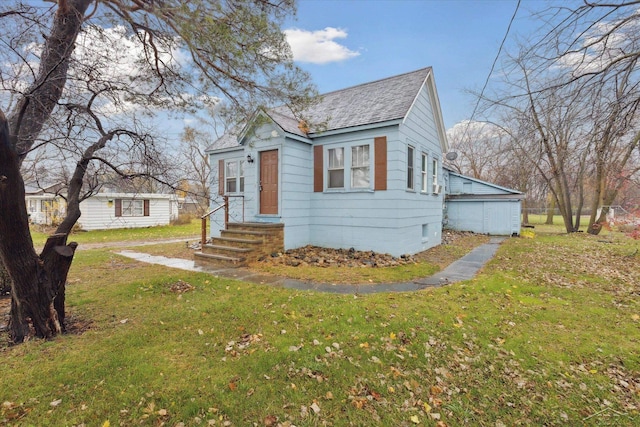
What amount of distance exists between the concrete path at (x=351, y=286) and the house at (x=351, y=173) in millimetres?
1739

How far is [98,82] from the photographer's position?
13.3 feet

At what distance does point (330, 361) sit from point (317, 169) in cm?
747

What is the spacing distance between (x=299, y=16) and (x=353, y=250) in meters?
6.41

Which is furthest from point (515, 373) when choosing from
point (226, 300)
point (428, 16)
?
point (428, 16)

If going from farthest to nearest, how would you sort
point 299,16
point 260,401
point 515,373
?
point 299,16, point 515,373, point 260,401

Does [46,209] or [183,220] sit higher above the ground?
[46,209]

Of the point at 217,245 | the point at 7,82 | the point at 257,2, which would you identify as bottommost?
the point at 217,245

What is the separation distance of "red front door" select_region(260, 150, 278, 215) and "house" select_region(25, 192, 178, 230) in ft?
41.5

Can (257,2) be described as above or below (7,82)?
above

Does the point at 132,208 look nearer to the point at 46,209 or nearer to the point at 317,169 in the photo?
the point at 46,209

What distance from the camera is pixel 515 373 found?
3.34 metres

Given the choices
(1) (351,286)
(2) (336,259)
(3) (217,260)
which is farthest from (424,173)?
(3) (217,260)

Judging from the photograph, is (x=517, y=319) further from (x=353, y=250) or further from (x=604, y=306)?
(x=353, y=250)

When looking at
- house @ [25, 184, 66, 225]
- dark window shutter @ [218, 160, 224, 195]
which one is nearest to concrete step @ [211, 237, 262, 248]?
dark window shutter @ [218, 160, 224, 195]
